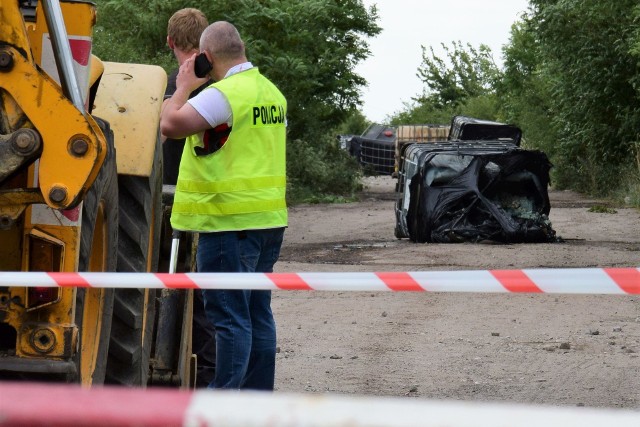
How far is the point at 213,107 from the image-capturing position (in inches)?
225

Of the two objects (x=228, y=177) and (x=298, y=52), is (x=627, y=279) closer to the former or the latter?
(x=228, y=177)

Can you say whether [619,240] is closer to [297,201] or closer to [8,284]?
[297,201]

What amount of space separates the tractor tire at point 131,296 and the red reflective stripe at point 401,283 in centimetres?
171

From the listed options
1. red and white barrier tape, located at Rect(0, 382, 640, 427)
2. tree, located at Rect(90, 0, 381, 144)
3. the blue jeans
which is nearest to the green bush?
tree, located at Rect(90, 0, 381, 144)

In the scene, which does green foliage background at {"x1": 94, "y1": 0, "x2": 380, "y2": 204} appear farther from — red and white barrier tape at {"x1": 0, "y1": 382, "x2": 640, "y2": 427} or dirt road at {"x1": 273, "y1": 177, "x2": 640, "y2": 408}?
red and white barrier tape at {"x1": 0, "y1": 382, "x2": 640, "y2": 427}

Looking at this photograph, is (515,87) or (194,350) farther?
(515,87)

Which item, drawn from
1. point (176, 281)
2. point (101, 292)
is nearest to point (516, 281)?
point (176, 281)

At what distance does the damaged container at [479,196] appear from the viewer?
675 inches

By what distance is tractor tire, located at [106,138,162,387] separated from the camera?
17.1ft

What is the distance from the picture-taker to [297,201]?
28.2 m

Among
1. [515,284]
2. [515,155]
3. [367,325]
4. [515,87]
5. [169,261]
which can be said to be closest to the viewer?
[515,284]

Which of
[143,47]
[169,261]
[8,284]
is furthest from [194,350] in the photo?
[143,47]

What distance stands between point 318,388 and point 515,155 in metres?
10.7

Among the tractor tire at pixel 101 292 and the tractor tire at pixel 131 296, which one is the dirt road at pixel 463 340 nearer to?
the tractor tire at pixel 131 296
